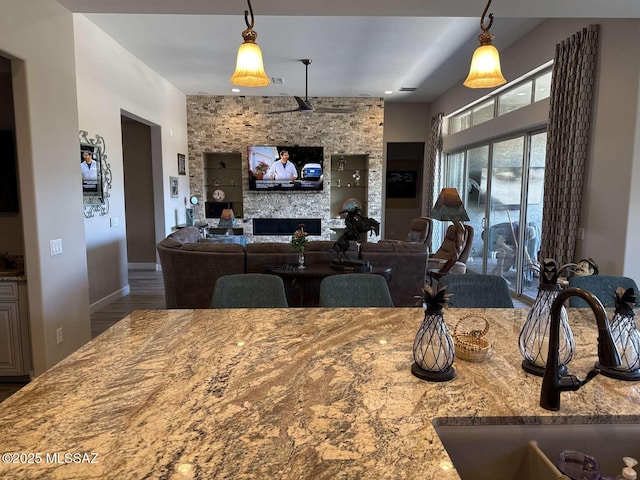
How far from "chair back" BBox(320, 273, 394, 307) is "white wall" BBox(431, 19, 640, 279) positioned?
2600 mm

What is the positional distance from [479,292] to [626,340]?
1149 millimetres

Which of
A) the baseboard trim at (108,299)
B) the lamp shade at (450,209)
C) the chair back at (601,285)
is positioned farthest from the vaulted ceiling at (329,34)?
the baseboard trim at (108,299)

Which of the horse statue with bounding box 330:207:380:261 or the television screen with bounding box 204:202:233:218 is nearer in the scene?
the horse statue with bounding box 330:207:380:261

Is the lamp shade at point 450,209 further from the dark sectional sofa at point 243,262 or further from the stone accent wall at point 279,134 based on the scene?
the stone accent wall at point 279,134

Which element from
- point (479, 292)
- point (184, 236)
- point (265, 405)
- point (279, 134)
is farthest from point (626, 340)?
point (279, 134)

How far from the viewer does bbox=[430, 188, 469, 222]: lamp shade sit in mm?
4883

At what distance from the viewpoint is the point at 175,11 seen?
3.25 m

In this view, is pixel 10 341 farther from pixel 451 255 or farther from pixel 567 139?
pixel 567 139

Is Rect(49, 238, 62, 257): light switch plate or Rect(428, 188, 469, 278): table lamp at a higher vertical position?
Rect(428, 188, 469, 278): table lamp

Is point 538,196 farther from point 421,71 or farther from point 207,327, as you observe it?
point 207,327

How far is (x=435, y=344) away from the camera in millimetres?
1356

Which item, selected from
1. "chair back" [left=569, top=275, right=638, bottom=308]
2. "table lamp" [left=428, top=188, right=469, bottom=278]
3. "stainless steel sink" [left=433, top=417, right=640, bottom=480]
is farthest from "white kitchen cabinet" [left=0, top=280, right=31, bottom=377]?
"table lamp" [left=428, top=188, right=469, bottom=278]

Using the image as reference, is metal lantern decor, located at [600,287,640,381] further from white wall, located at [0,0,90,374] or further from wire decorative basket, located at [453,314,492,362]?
white wall, located at [0,0,90,374]

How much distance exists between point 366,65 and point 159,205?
442 centimetres
